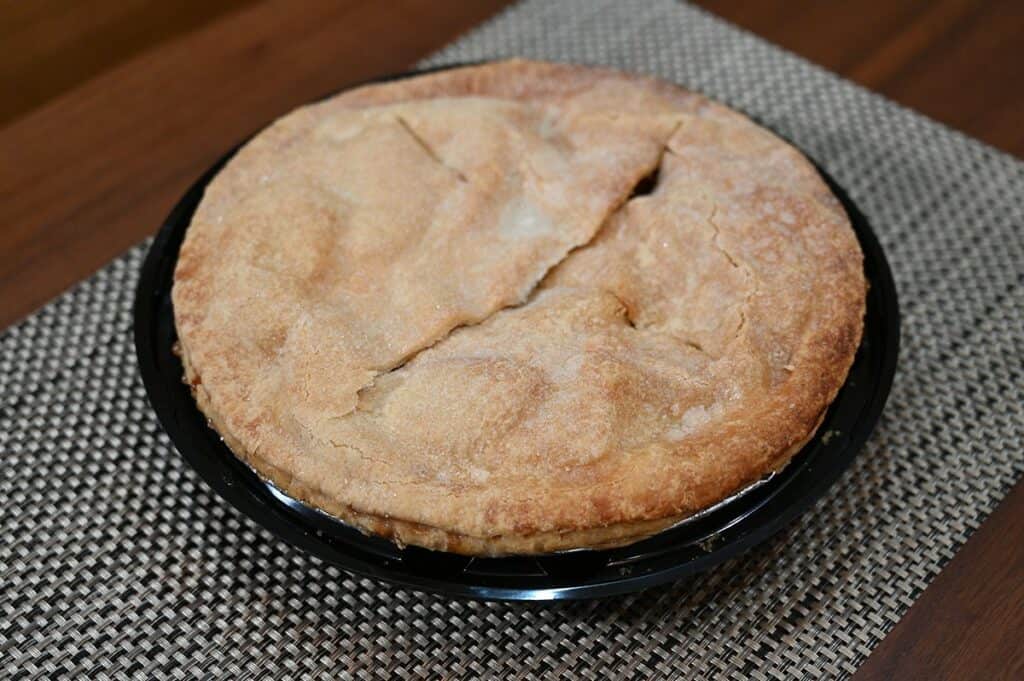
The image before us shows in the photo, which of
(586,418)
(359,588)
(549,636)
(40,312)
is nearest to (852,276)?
(586,418)

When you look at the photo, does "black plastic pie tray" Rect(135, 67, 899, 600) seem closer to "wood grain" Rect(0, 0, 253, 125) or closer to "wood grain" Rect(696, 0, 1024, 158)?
"wood grain" Rect(696, 0, 1024, 158)

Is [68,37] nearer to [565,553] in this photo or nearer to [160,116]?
[160,116]

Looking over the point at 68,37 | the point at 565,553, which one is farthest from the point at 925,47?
the point at 68,37

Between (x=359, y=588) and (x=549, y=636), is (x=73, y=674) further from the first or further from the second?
(x=549, y=636)

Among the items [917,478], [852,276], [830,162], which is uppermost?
[852,276]

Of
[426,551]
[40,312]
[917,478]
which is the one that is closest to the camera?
[426,551]

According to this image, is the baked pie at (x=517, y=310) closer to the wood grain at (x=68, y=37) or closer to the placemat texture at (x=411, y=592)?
the placemat texture at (x=411, y=592)
